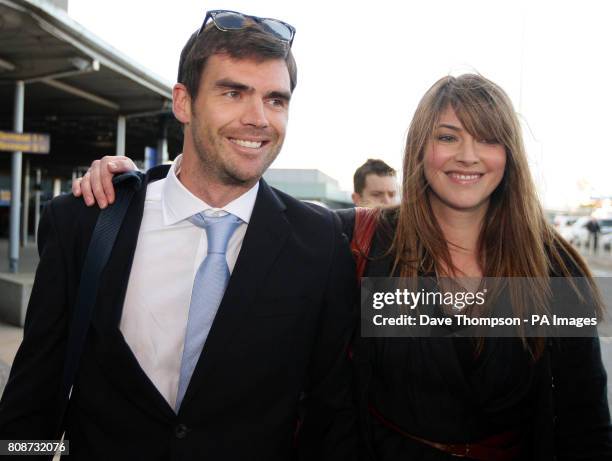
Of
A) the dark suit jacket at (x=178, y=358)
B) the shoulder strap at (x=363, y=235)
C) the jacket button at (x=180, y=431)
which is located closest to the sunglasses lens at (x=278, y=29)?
the dark suit jacket at (x=178, y=358)

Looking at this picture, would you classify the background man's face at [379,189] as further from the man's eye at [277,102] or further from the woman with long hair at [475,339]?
the man's eye at [277,102]

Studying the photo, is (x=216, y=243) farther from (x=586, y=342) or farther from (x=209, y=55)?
(x=586, y=342)

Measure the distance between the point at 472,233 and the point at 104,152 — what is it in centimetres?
2186

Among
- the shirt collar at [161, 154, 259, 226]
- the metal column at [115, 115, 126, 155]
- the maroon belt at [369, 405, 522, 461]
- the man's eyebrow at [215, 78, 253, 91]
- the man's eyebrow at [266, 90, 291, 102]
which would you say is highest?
the metal column at [115, 115, 126, 155]

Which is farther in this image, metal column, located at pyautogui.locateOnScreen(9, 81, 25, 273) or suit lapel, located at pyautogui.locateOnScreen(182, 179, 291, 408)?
metal column, located at pyautogui.locateOnScreen(9, 81, 25, 273)

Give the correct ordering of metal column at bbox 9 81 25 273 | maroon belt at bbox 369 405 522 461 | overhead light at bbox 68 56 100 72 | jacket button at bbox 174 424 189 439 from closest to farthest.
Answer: jacket button at bbox 174 424 189 439 < maroon belt at bbox 369 405 522 461 < overhead light at bbox 68 56 100 72 < metal column at bbox 9 81 25 273

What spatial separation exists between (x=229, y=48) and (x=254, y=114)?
0.88 ft

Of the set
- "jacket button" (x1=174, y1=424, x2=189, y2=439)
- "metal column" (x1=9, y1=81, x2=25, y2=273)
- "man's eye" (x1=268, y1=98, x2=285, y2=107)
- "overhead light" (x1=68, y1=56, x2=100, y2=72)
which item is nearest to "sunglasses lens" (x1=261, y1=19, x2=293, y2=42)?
"man's eye" (x1=268, y1=98, x2=285, y2=107)

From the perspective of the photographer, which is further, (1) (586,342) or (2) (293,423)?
(1) (586,342)

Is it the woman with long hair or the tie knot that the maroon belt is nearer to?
the woman with long hair

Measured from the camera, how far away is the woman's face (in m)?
2.31

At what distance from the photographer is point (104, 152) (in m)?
22.1

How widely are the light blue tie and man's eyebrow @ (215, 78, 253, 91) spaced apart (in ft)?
1.74

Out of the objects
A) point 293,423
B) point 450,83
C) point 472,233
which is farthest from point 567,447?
point 450,83
